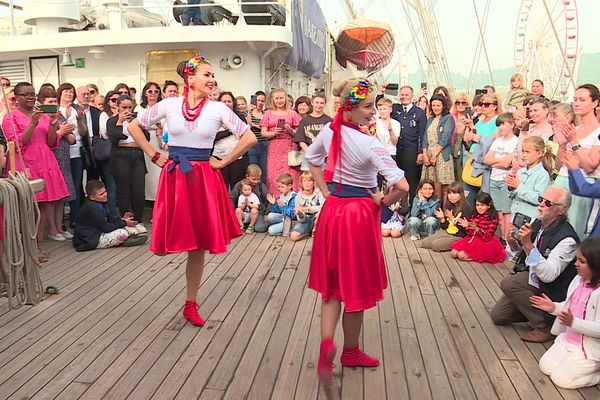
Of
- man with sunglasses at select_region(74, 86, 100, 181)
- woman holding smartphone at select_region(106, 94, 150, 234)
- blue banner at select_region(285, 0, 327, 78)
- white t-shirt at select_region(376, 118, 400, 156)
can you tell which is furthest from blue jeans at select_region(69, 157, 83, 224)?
blue banner at select_region(285, 0, 327, 78)

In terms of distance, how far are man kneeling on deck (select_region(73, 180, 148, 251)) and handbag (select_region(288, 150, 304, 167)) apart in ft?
6.93

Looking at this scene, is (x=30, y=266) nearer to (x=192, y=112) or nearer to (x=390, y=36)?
(x=192, y=112)

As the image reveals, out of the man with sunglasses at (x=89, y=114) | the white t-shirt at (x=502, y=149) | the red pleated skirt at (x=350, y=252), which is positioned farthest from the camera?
the man with sunglasses at (x=89, y=114)

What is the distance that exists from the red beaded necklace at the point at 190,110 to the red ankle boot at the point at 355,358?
176 centimetres

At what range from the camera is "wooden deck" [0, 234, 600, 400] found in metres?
3.09

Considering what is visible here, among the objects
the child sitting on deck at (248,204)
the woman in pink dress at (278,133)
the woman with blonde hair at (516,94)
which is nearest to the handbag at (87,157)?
the child sitting on deck at (248,204)

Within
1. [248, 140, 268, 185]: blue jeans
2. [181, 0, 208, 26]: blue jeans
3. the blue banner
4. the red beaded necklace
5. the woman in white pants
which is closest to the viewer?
the woman in white pants

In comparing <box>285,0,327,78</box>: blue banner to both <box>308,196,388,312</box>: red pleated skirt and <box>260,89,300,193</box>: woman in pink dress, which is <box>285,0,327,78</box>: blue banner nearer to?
<box>260,89,300,193</box>: woman in pink dress

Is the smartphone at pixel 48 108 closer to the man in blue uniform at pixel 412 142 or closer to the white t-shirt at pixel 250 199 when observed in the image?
the white t-shirt at pixel 250 199

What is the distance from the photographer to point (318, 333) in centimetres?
386

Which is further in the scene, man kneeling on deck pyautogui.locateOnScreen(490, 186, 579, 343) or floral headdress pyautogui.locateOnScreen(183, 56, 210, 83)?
floral headdress pyautogui.locateOnScreen(183, 56, 210, 83)

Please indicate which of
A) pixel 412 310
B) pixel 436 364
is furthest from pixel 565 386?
pixel 412 310

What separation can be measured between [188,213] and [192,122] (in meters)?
0.60

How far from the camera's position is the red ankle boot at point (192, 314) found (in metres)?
3.97
